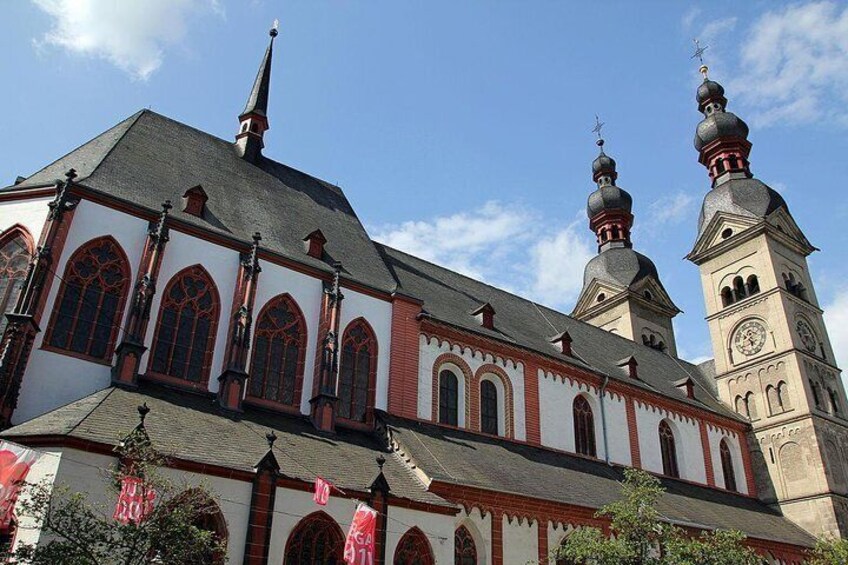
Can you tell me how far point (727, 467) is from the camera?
108 ft

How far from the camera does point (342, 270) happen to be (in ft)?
75.5

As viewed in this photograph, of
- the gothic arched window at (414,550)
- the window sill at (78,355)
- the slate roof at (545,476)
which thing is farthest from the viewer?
the slate roof at (545,476)

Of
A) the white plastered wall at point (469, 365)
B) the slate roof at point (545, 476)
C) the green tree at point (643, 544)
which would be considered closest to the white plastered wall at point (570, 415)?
the slate roof at point (545, 476)

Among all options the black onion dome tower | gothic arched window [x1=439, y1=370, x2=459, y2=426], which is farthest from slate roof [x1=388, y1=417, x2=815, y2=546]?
the black onion dome tower

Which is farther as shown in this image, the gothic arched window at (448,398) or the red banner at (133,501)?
the gothic arched window at (448,398)

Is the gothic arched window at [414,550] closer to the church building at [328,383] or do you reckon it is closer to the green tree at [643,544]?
the church building at [328,383]

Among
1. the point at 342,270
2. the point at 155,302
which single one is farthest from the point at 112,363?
the point at 342,270

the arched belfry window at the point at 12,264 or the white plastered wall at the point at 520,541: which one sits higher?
the arched belfry window at the point at 12,264

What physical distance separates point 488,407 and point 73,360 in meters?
13.2

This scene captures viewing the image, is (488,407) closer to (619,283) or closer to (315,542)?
(315,542)

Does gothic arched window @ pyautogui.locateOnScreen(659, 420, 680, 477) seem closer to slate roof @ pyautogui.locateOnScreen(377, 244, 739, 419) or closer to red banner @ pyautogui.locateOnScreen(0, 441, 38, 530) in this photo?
slate roof @ pyautogui.locateOnScreen(377, 244, 739, 419)

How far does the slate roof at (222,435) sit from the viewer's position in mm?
14195

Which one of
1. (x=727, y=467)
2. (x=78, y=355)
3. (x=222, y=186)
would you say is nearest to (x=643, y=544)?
(x=78, y=355)

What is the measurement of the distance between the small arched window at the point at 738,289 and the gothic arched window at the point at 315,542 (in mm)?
29798
